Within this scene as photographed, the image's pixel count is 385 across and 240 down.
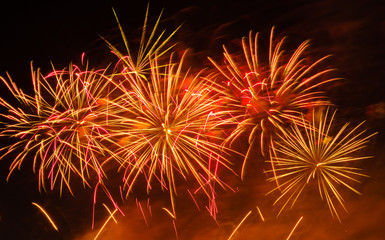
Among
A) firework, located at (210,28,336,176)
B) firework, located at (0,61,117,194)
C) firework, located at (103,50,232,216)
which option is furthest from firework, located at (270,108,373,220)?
firework, located at (0,61,117,194)

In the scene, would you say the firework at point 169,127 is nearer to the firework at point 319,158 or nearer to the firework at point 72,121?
the firework at point 72,121

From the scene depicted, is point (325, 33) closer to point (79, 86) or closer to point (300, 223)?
point (300, 223)

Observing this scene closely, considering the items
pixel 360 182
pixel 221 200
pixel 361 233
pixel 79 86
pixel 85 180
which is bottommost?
pixel 361 233

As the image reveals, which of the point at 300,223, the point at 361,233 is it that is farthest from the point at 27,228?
the point at 361,233

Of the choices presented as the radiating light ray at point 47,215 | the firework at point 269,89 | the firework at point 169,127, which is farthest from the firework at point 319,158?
the radiating light ray at point 47,215

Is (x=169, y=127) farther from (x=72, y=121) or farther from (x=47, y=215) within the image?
(x=47, y=215)

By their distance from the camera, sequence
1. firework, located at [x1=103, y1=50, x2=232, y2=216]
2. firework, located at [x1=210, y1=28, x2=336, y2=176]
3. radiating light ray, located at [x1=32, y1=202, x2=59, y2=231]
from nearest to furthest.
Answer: firework, located at [x1=103, y1=50, x2=232, y2=216] < firework, located at [x1=210, y1=28, x2=336, y2=176] < radiating light ray, located at [x1=32, y1=202, x2=59, y2=231]

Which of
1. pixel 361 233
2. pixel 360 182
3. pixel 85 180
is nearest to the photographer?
pixel 361 233

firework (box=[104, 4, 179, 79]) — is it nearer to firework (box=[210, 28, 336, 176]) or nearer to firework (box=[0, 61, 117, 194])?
firework (box=[0, 61, 117, 194])
